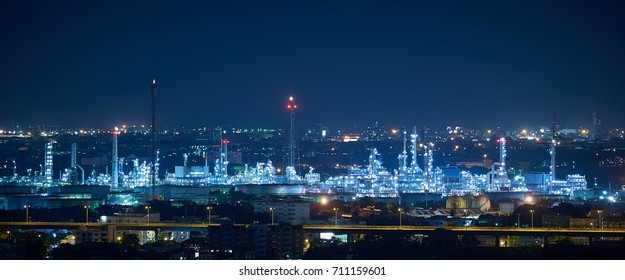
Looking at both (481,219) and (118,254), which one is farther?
(481,219)

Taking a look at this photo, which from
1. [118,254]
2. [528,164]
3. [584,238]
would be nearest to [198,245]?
[118,254]

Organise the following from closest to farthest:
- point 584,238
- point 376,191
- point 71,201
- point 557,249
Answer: point 557,249
point 584,238
point 71,201
point 376,191

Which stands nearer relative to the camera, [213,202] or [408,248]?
[408,248]

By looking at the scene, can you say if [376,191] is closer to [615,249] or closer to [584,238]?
[584,238]

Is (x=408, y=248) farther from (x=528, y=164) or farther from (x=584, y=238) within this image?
(x=528, y=164)

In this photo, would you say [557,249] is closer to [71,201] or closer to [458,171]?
[71,201]

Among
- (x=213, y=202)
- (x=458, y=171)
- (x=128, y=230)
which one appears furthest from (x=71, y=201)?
(x=458, y=171)

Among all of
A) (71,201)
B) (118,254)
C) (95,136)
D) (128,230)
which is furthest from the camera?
(95,136)

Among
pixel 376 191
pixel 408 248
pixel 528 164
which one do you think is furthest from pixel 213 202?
pixel 528 164

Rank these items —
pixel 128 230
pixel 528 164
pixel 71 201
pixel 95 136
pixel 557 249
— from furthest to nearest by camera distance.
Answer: pixel 95 136
pixel 528 164
pixel 71 201
pixel 128 230
pixel 557 249

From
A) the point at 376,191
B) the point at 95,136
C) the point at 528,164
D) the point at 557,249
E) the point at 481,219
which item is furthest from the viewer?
the point at 95,136
